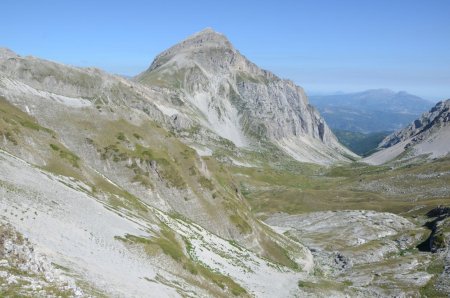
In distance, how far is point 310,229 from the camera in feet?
495

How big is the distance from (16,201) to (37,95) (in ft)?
224

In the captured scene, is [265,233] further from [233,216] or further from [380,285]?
[380,285]

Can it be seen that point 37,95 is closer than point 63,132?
No

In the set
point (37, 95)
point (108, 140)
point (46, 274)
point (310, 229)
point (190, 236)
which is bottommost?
point (310, 229)

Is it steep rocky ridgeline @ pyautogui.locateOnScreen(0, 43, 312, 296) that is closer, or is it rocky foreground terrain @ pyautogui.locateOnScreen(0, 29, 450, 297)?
rocky foreground terrain @ pyautogui.locateOnScreen(0, 29, 450, 297)

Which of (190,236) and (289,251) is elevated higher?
(190,236)

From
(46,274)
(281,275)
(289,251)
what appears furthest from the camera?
(289,251)

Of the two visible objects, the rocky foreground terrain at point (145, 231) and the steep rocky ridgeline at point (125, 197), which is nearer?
the rocky foreground terrain at point (145, 231)

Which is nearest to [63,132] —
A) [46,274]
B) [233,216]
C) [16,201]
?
[233,216]

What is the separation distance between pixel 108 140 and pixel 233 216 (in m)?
33.8

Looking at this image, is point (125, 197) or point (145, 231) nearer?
point (145, 231)

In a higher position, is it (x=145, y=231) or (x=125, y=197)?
(x=125, y=197)

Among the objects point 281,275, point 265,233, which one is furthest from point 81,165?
point 265,233

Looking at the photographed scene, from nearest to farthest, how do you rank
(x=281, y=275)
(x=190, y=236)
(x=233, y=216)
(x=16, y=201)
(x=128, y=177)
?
(x=16, y=201)
(x=190, y=236)
(x=281, y=275)
(x=128, y=177)
(x=233, y=216)
